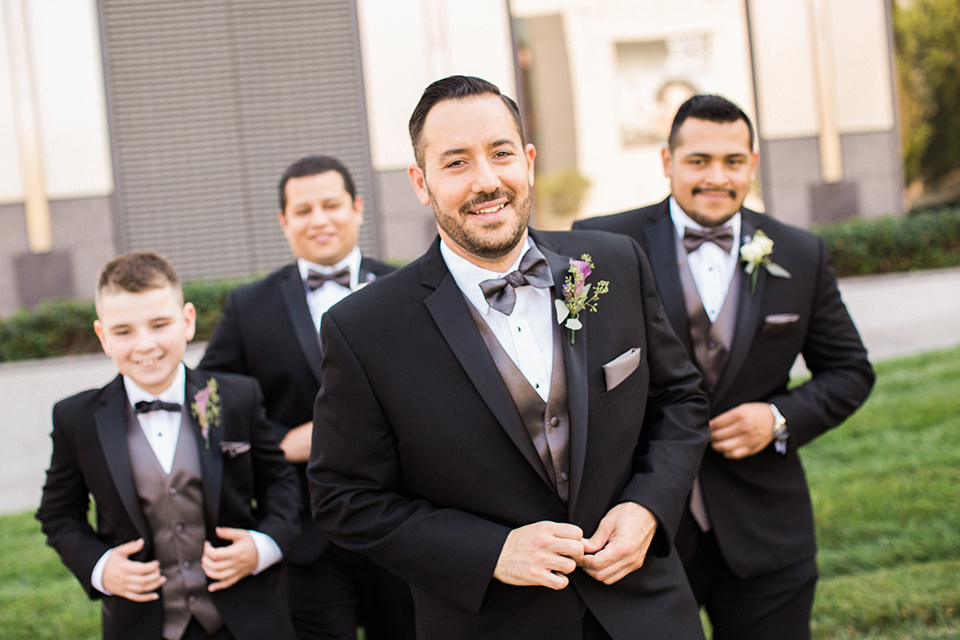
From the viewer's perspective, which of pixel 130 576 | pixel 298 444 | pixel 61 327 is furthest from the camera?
pixel 61 327

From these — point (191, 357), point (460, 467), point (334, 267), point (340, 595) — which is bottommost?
point (340, 595)

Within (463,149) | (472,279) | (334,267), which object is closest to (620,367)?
(472,279)

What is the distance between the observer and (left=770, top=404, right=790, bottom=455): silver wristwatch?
2.98 meters

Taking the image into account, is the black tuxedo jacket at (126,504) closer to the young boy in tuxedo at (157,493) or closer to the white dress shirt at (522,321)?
the young boy in tuxedo at (157,493)

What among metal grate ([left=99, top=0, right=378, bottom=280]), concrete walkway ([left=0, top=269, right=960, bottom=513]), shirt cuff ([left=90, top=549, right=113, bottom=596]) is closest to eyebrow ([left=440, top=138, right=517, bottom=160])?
shirt cuff ([left=90, top=549, right=113, bottom=596])

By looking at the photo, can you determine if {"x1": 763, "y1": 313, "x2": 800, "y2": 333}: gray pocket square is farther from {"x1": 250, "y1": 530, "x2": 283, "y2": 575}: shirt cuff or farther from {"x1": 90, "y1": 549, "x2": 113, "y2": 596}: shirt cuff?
{"x1": 90, "y1": 549, "x2": 113, "y2": 596}: shirt cuff

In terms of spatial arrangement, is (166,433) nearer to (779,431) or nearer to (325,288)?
(325,288)

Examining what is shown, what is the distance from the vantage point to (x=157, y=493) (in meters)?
2.82

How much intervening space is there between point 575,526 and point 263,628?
4.54 ft

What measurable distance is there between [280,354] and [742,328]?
1918 millimetres

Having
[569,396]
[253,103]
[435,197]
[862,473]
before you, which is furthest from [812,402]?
[253,103]

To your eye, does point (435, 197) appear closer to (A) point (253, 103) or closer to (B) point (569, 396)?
(B) point (569, 396)

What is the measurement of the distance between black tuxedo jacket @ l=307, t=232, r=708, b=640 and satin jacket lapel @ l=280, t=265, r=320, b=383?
1.30 metres

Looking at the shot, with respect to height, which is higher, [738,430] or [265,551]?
[738,430]
